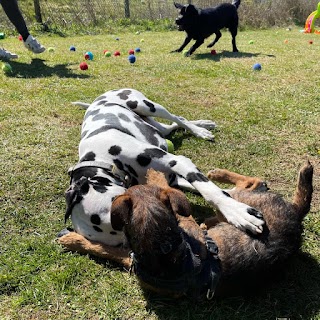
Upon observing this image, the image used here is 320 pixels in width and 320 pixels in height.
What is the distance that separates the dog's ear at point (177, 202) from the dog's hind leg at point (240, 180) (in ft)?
4.44

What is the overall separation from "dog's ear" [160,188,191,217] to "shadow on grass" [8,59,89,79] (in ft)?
21.2

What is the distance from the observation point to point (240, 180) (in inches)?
157

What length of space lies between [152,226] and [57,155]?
2.99m

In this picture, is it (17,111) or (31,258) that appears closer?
(31,258)

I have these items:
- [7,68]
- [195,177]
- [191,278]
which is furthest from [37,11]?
[191,278]

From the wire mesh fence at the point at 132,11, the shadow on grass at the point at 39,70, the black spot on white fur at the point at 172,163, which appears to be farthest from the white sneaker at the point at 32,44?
the black spot on white fur at the point at 172,163

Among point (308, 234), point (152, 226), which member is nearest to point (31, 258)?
point (152, 226)

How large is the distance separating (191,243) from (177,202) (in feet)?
1.51

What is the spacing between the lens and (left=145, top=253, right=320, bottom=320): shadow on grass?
288 centimetres

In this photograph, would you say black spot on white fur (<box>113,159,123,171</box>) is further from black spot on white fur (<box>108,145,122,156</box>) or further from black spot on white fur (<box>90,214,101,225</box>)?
black spot on white fur (<box>90,214,101,225</box>)

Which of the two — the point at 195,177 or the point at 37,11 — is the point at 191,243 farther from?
the point at 37,11

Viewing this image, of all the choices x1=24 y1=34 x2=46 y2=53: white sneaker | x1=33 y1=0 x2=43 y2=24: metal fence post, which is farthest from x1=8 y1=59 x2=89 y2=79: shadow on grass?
x1=33 y1=0 x2=43 y2=24: metal fence post

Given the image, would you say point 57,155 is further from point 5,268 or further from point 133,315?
point 133,315

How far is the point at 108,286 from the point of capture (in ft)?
10.4
